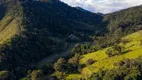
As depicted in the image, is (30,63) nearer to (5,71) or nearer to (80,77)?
(5,71)

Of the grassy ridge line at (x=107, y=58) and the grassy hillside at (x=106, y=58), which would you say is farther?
the grassy ridge line at (x=107, y=58)

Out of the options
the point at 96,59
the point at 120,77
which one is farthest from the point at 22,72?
the point at 120,77

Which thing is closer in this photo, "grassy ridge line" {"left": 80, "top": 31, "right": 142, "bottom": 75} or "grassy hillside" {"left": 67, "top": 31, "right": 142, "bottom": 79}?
"grassy hillside" {"left": 67, "top": 31, "right": 142, "bottom": 79}

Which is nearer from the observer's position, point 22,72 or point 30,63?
point 22,72

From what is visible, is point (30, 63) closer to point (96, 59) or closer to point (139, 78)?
point (96, 59)

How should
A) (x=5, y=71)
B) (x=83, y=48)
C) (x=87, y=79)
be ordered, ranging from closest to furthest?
(x=87, y=79)
(x=5, y=71)
(x=83, y=48)

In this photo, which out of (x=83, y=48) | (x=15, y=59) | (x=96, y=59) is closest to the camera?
(x=96, y=59)

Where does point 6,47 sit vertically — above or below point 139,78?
above

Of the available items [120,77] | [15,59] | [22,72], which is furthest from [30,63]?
[120,77]

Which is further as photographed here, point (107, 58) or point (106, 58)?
point (106, 58)
